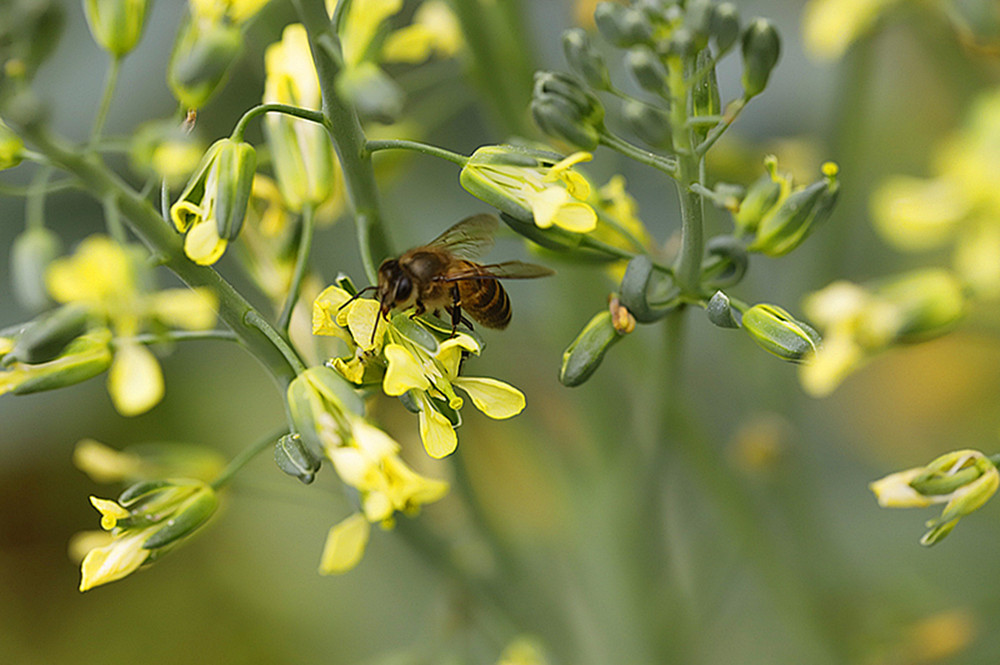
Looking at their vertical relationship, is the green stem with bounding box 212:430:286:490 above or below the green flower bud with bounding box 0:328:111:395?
below

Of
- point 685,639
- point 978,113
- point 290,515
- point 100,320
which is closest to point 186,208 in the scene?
point 100,320

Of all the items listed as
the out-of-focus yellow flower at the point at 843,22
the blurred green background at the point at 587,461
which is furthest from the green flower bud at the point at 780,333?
the out-of-focus yellow flower at the point at 843,22

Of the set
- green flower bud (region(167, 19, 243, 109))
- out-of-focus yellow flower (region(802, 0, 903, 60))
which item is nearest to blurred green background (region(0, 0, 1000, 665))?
out-of-focus yellow flower (region(802, 0, 903, 60))

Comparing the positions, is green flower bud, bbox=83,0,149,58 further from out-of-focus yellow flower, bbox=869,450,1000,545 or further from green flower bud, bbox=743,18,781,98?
out-of-focus yellow flower, bbox=869,450,1000,545

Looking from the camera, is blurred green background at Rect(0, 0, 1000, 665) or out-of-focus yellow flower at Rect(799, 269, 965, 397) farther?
blurred green background at Rect(0, 0, 1000, 665)

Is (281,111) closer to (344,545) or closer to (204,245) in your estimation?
(204,245)

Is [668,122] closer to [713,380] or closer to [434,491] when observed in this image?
[434,491]

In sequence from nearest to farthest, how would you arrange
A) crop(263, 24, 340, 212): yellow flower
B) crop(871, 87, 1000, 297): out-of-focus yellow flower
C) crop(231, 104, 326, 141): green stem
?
crop(231, 104, 326, 141): green stem
crop(263, 24, 340, 212): yellow flower
crop(871, 87, 1000, 297): out-of-focus yellow flower
